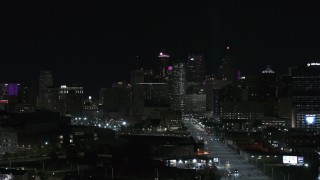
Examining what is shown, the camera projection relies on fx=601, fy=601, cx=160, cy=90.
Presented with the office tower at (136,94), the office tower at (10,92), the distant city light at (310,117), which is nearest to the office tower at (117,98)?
the office tower at (136,94)

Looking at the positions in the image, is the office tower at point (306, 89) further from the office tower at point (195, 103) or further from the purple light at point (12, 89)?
the office tower at point (195, 103)

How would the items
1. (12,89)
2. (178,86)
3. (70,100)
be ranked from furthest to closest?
(178,86) → (70,100) → (12,89)

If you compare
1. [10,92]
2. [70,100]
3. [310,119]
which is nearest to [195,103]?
[70,100]

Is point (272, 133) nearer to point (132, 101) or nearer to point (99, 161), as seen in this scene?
point (99, 161)

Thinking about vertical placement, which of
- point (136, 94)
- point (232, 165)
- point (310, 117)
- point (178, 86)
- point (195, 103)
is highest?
point (178, 86)

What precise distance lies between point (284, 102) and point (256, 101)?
309 centimetres

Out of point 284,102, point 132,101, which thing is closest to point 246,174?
point 284,102

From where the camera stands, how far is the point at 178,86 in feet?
211

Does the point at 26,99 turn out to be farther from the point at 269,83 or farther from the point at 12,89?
the point at 269,83

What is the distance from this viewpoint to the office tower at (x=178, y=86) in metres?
63.0

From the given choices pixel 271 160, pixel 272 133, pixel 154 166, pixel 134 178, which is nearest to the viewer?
pixel 134 178

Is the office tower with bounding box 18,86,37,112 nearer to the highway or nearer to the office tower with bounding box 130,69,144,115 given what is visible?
the office tower with bounding box 130,69,144,115

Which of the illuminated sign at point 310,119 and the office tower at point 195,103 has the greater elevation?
the office tower at point 195,103

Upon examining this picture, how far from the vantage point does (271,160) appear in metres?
21.3
